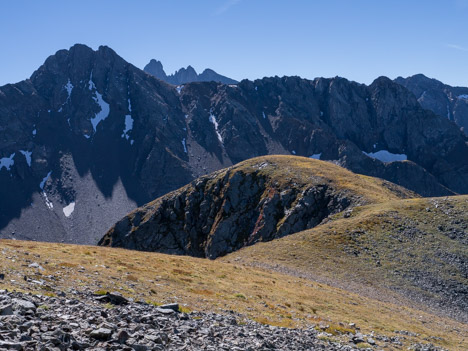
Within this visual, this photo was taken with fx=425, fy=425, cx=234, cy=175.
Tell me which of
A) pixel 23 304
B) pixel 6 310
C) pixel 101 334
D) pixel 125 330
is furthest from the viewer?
pixel 23 304

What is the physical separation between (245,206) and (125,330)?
9510 centimetres

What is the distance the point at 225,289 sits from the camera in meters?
37.5

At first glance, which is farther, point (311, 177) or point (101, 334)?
point (311, 177)

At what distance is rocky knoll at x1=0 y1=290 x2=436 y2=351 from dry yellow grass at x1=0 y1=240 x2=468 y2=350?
14.0ft

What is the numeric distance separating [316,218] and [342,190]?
8.78 m

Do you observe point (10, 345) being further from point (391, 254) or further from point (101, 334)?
point (391, 254)

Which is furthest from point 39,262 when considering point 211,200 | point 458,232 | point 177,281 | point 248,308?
point 211,200

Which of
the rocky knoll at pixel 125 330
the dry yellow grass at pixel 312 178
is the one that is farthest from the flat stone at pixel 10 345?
the dry yellow grass at pixel 312 178

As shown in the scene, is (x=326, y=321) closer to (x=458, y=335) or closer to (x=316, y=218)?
(x=458, y=335)

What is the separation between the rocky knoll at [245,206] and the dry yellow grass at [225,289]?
4456 cm

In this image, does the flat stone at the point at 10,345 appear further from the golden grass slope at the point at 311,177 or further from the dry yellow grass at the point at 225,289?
the golden grass slope at the point at 311,177

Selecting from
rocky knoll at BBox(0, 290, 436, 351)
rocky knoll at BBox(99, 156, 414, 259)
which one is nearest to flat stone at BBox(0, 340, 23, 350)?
rocky knoll at BBox(0, 290, 436, 351)

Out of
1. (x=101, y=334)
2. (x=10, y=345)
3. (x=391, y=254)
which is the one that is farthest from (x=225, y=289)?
(x=391, y=254)

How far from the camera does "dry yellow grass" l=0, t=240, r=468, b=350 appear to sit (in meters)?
27.7
